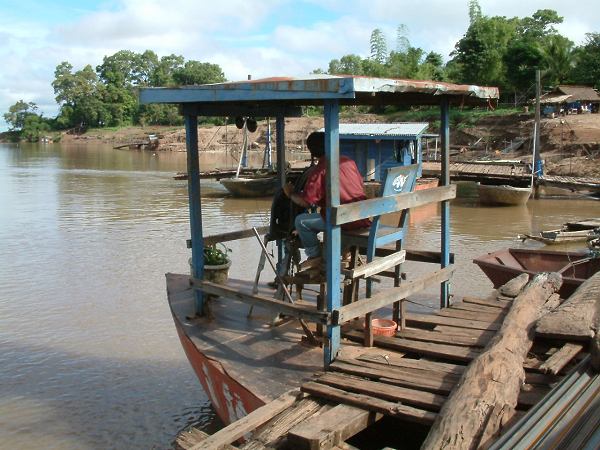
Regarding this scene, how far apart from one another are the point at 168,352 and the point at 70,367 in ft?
4.12

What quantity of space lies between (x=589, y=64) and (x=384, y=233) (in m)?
43.6

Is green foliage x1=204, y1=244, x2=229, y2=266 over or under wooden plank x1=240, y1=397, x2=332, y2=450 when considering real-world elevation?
over

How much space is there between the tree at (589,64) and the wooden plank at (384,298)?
42.4m

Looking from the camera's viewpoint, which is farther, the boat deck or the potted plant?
the potted plant

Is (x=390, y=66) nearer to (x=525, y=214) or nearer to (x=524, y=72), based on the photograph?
(x=524, y=72)

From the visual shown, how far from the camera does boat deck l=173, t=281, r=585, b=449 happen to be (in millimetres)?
3643

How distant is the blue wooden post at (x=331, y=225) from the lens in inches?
176

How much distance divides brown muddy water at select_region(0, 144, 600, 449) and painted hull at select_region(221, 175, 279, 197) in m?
0.54

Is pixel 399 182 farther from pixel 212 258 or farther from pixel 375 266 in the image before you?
pixel 212 258

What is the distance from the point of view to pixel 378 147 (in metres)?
24.2

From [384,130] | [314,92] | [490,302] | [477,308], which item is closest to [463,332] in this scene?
[477,308]

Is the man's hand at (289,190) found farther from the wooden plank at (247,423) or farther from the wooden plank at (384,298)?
the wooden plank at (247,423)

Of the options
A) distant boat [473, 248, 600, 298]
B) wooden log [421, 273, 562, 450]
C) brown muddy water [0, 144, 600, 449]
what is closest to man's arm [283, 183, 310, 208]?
wooden log [421, 273, 562, 450]

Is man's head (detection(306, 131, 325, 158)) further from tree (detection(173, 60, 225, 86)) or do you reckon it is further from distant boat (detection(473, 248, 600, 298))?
tree (detection(173, 60, 225, 86))
